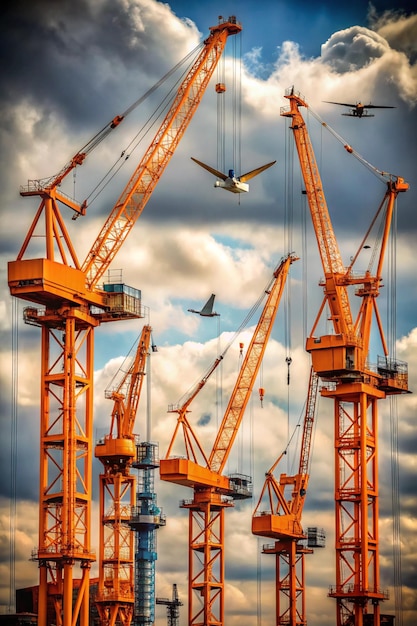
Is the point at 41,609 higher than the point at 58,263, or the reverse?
the point at 58,263

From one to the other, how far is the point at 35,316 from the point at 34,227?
32.5ft

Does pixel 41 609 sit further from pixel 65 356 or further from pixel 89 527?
pixel 65 356

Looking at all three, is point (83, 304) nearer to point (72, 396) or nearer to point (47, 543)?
point (72, 396)

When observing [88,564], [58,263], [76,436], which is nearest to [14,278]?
[58,263]

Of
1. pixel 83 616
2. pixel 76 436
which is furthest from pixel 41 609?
pixel 76 436

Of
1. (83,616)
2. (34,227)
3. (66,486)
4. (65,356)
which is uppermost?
(34,227)

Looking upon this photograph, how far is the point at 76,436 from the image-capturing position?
196 meters

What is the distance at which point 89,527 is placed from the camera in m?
196

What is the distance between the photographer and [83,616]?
198m

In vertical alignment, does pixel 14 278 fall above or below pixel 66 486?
above

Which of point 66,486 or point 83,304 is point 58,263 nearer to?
point 83,304

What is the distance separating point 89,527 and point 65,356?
18.8 metres

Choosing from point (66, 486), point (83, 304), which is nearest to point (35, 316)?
point (83, 304)

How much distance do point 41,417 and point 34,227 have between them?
21.1 metres
